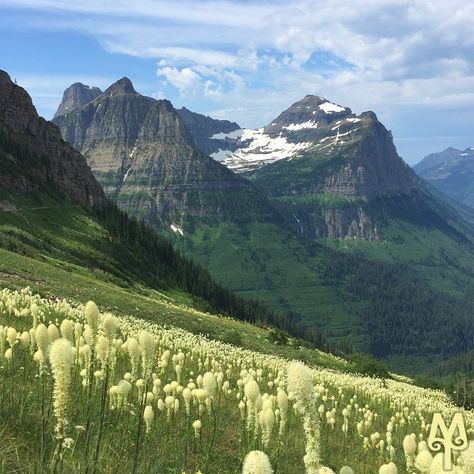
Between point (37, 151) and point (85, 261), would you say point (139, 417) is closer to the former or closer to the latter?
point (85, 261)

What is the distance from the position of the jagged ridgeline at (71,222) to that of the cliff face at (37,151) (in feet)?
0.94

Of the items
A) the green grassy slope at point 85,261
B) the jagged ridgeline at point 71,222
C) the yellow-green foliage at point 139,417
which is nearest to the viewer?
the yellow-green foliage at point 139,417

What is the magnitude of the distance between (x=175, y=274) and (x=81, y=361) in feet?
433

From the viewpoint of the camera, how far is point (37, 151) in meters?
158

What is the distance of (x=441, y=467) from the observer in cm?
405

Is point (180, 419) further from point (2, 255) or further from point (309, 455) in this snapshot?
point (2, 255)

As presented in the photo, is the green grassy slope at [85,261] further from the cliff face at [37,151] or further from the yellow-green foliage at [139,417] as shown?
the yellow-green foliage at [139,417]

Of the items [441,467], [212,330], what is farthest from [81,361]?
[212,330]

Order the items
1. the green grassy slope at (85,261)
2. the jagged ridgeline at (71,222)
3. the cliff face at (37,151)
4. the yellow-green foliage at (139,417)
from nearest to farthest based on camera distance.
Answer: the yellow-green foliage at (139,417)
the green grassy slope at (85,261)
the jagged ridgeline at (71,222)
the cliff face at (37,151)

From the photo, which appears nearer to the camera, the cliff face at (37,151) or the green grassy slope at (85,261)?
the green grassy slope at (85,261)

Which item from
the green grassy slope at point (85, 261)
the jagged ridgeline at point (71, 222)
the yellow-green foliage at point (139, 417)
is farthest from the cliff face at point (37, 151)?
the yellow-green foliage at point (139, 417)

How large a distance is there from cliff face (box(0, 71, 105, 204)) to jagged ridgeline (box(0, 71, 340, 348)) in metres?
0.29

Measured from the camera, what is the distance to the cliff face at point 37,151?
142 m

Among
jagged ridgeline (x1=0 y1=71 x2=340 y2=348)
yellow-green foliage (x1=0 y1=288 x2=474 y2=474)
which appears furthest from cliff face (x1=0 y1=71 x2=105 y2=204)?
yellow-green foliage (x1=0 y1=288 x2=474 y2=474)
